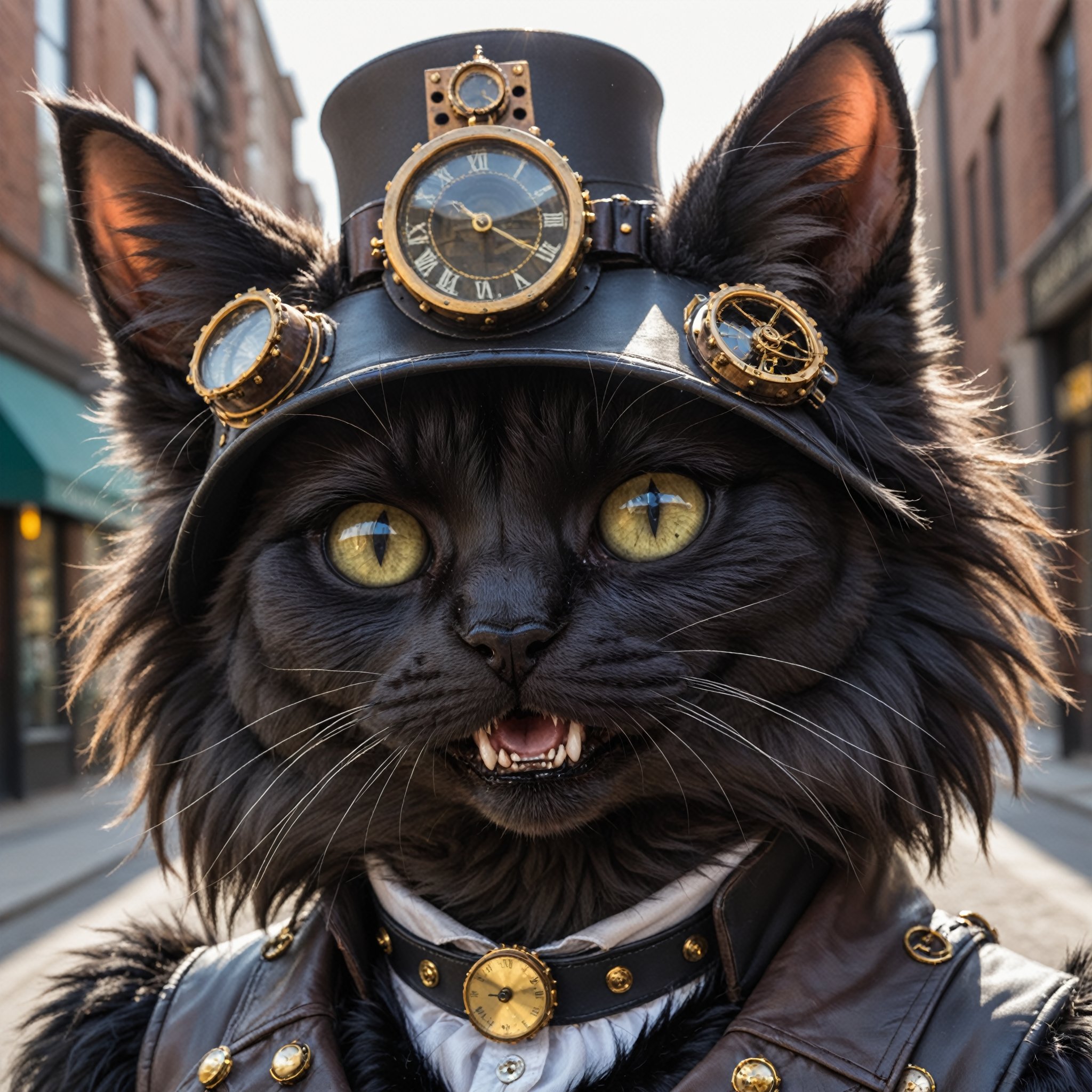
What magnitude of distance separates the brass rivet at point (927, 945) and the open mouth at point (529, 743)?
1.65 ft

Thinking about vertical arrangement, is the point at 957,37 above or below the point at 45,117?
above

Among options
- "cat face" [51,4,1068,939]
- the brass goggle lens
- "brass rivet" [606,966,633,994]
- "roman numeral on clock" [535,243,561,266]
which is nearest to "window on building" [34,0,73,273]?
"cat face" [51,4,1068,939]

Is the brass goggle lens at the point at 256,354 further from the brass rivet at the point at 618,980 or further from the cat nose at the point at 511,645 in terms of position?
the brass rivet at the point at 618,980

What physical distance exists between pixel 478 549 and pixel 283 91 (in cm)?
3594

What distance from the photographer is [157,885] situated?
22.1ft

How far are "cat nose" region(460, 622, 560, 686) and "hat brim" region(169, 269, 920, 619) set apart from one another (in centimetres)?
33

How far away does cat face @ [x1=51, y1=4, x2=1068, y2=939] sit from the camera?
1523mm

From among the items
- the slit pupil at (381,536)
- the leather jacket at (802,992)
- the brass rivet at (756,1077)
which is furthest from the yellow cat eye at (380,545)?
the brass rivet at (756,1077)

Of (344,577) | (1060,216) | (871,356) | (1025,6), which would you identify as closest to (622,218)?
(871,356)

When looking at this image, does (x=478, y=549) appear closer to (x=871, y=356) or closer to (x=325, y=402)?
(x=325, y=402)

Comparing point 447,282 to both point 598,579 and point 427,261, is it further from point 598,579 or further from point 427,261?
point 598,579

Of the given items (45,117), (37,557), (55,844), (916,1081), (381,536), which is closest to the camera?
(916,1081)

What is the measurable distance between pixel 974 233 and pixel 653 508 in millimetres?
18412

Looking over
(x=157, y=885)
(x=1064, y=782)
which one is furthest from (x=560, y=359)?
(x=1064, y=782)
